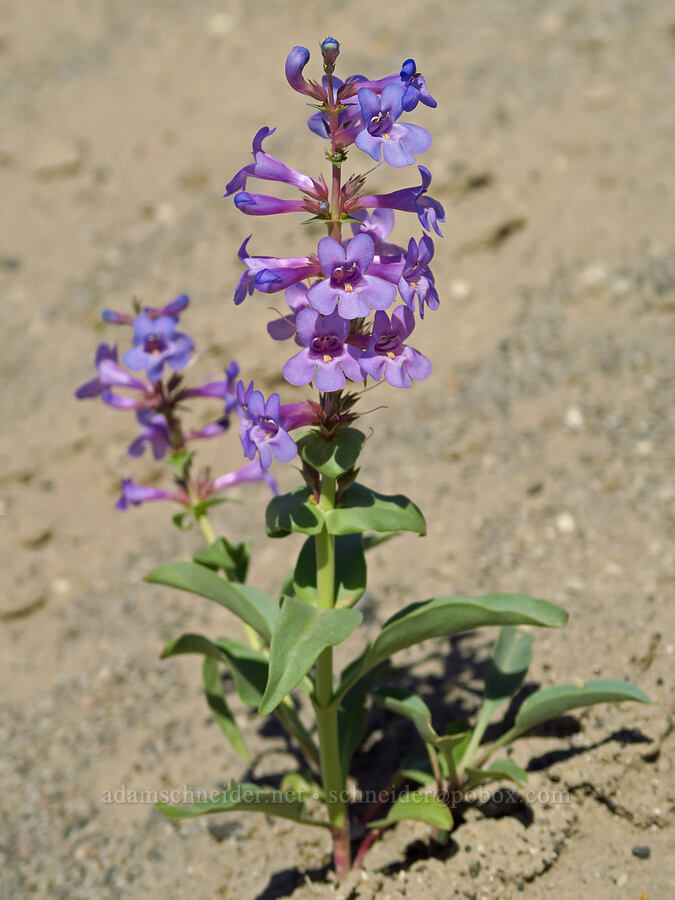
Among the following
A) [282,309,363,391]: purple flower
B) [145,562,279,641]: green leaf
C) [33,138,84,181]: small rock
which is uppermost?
[33,138,84,181]: small rock

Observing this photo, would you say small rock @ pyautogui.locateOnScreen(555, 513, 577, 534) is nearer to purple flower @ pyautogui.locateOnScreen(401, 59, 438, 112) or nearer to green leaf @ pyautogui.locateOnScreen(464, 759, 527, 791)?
green leaf @ pyautogui.locateOnScreen(464, 759, 527, 791)

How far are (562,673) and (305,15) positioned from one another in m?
5.83

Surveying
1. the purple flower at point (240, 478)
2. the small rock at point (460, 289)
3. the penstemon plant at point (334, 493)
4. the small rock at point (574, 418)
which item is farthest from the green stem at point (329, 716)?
the small rock at point (460, 289)

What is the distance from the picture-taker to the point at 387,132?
2.19 m

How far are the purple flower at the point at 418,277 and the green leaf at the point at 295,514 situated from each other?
0.62 m

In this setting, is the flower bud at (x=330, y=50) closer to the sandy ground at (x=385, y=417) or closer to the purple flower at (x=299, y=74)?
the purple flower at (x=299, y=74)

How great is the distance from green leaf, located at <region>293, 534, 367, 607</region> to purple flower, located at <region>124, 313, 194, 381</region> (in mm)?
852

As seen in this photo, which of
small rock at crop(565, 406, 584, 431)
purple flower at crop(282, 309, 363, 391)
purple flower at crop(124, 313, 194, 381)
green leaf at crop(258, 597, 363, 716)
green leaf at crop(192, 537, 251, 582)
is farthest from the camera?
small rock at crop(565, 406, 584, 431)

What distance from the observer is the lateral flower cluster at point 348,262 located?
218 centimetres

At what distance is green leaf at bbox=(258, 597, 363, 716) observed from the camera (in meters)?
2.34

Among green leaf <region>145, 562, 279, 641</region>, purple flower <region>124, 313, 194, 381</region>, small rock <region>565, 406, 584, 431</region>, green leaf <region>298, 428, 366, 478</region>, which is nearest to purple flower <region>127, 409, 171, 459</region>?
purple flower <region>124, 313, 194, 381</region>

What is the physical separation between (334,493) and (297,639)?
41cm

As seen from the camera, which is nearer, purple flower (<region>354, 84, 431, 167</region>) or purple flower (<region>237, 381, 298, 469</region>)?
purple flower (<region>354, 84, 431, 167</region>)

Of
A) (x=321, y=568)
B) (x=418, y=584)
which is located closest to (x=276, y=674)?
(x=321, y=568)
